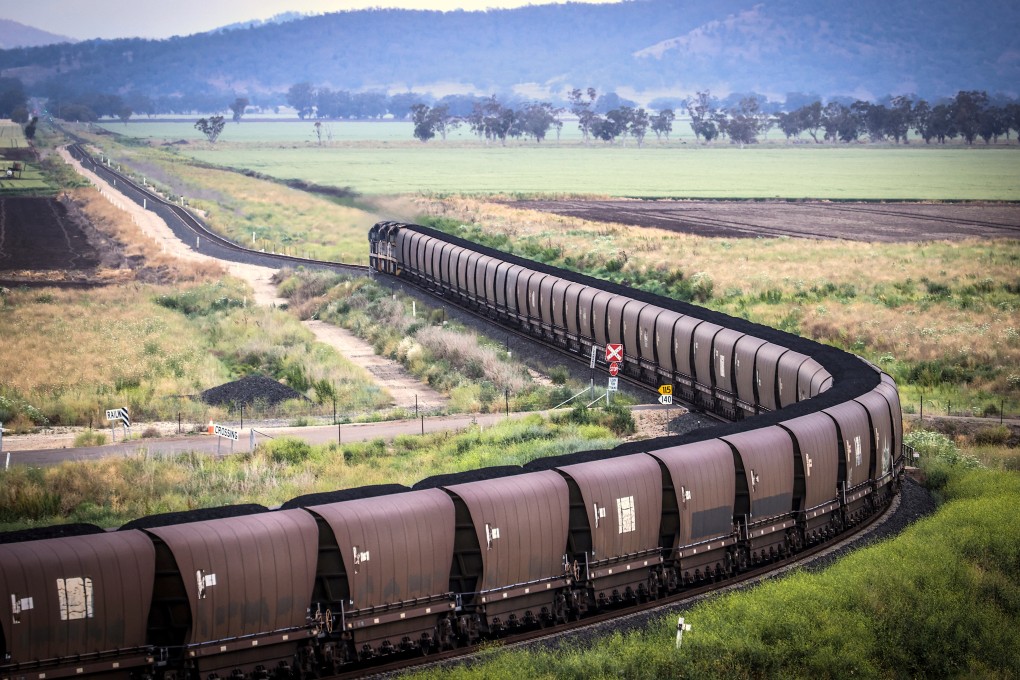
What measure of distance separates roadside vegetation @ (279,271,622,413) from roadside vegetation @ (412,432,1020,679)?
19482mm

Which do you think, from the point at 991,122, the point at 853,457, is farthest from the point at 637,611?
the point at 991,122

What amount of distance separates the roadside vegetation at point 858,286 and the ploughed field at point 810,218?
681 centimetres

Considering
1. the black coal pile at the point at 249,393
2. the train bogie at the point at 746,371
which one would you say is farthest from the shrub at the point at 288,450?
the train bogie at the point at 746,371

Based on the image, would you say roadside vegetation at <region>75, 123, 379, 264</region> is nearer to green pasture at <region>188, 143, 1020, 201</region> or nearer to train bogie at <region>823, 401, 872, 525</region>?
green pasture at <region>188, 143, 1020, 201</region>

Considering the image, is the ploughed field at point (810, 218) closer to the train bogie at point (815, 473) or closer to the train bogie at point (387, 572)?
the train bogie at point (815, 473)

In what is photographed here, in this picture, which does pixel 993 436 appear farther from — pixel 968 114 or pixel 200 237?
pixel 968 114

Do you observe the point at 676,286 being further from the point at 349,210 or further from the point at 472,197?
the point at 472,197

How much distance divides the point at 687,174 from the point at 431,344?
121 m

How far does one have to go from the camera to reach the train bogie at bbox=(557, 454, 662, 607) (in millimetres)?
19484

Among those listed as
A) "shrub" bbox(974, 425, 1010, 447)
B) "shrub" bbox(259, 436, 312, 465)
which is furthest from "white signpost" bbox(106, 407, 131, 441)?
"shrub" bbox(974, 425, 1010, 447)

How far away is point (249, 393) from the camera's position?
40.9 metres

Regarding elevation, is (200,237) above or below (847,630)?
below

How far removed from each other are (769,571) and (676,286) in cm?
4320

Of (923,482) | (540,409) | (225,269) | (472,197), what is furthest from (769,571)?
(472,197)
